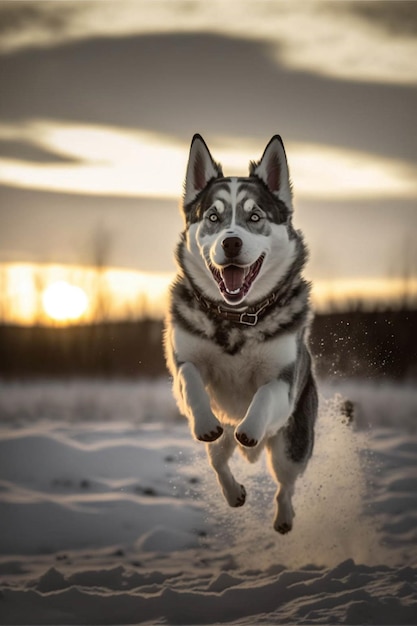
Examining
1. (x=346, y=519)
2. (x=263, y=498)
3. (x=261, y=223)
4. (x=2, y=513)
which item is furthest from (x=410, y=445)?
(x=261, y=223)

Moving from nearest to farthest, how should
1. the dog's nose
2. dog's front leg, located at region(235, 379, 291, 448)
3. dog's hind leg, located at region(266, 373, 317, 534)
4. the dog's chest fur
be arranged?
1. dog's front leg, located at region(235, 379, 291, 448)
2. the dog's nose
3. the dog's chest fur
4. dog's hind leg, located at region(266, 373, 317, 534)

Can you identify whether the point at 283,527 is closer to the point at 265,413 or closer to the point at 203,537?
the point at 265,413

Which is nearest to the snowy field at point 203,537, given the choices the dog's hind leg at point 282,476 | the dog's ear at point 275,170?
the dog's hind leg at point 282,476

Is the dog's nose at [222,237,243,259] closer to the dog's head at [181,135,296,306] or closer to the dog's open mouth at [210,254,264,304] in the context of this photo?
the dog's head at [181,135,296,306]

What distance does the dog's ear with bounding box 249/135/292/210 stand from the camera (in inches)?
193

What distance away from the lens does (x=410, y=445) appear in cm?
898

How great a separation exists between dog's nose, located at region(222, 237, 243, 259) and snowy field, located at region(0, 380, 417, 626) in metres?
2.20

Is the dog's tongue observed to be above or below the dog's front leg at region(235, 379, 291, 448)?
above

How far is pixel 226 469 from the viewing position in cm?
540

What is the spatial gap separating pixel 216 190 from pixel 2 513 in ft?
14.8

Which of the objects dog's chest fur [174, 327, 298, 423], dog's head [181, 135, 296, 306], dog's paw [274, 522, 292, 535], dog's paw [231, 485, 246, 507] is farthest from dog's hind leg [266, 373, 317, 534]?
dog's head [181, 135, 296, 306]

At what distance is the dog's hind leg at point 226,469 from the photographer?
5.37 m

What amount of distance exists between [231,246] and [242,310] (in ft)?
1.90

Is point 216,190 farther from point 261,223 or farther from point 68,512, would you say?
point 68,512
